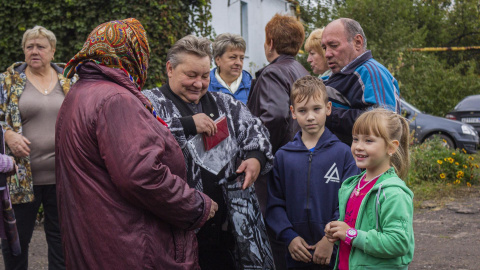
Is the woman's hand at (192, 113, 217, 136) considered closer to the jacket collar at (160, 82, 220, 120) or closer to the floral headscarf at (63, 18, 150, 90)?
the jacket collar at (160, 82, 220, 120)

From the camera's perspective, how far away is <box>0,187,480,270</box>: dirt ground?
19.7ft

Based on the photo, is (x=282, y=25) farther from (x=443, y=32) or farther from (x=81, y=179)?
(x=443, y=32)

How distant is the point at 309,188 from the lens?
346 cm

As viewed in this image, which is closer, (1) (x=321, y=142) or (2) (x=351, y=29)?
(1) (x=321, y=142)

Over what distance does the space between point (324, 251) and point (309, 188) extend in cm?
38

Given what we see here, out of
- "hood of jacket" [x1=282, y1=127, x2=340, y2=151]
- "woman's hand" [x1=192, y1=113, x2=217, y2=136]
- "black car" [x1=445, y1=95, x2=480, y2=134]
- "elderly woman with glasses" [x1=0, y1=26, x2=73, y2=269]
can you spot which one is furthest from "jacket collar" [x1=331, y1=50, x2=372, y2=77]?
"black car" [x1=445, y1=95, x2=480, y2=134]

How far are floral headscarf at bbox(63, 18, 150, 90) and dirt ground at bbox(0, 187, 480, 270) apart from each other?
3.80 m

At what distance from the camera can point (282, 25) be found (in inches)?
182

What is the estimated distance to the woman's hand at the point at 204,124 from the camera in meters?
3.29

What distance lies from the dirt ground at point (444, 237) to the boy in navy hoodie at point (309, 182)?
2803 millimetres

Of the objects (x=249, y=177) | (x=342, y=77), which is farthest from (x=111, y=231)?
(x=342, y=77)

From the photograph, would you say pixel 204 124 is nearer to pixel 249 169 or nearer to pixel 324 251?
pixel 249 169

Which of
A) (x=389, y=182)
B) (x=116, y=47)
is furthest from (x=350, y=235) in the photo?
(x=116, y=47)

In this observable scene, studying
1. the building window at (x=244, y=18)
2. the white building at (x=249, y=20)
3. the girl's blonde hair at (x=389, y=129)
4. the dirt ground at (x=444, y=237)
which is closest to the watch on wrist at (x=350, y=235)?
the girl's blonde hair at (x=389, y=129)
